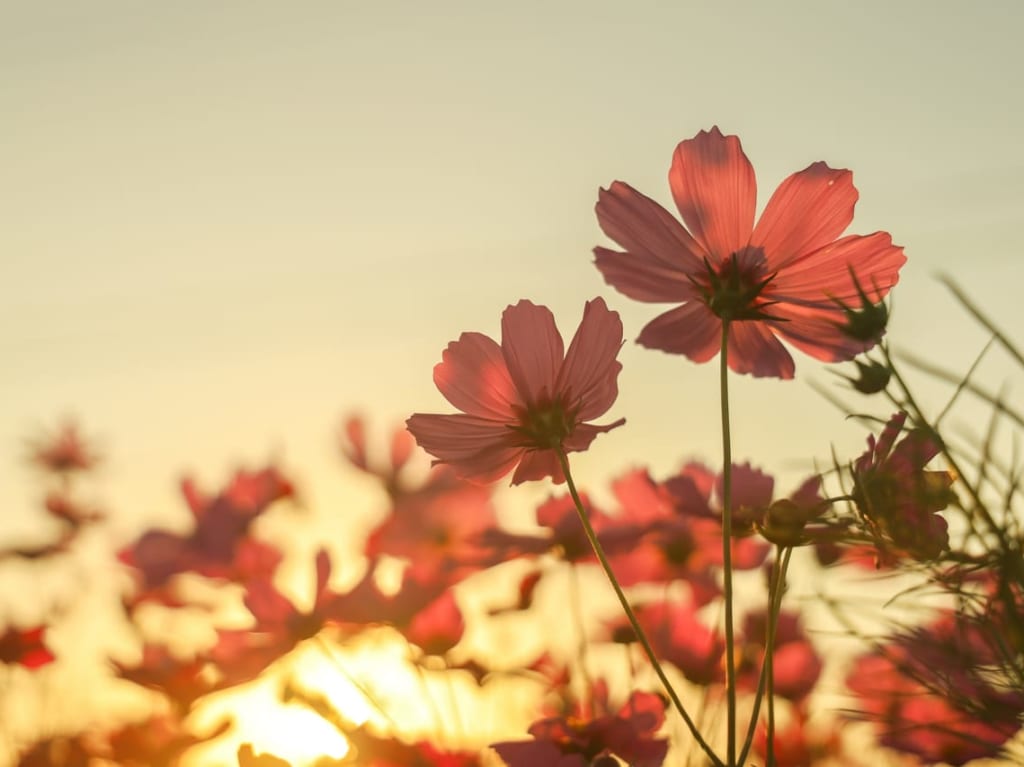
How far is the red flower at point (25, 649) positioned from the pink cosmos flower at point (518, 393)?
883mm

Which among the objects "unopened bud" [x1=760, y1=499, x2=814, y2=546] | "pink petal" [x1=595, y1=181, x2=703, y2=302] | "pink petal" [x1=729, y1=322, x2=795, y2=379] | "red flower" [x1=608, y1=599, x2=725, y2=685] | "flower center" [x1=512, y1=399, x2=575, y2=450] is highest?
"pink petal" [x1=595, y1=181, x2=703, y2=302]

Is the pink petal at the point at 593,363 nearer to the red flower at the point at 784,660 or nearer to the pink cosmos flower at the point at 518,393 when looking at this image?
the pink cosmos flower at the point at 518,393

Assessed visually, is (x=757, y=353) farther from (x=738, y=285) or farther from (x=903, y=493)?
(x=903, y=493)

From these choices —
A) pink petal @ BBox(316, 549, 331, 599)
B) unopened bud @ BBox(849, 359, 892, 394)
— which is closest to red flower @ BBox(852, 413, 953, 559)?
unopened bud @ BBox(849, 359, 892, 394)

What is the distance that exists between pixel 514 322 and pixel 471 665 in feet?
1.12

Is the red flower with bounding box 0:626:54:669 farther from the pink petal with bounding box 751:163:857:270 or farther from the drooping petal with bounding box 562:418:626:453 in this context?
the pink petal with bounding box 751:163:857:270

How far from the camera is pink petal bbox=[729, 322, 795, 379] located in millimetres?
565

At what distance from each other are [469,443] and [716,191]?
0.17 metres

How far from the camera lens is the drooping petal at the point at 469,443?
Result: 0.55m

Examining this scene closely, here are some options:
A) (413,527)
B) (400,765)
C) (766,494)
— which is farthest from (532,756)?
(413,527)

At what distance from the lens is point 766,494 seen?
0.65 metres

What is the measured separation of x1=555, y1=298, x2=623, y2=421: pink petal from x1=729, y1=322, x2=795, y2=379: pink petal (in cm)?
7

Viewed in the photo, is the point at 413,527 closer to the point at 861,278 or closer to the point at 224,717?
the point at 224,717

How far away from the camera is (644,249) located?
1.80 feet
